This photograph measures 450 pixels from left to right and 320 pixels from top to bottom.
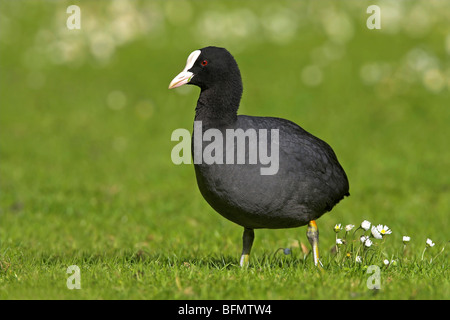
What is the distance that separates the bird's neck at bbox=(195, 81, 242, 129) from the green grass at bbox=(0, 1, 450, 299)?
1.24 metres

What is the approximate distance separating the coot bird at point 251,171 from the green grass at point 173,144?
486 mm

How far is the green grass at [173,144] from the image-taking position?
5551mm

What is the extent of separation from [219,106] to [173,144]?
7.27 meters

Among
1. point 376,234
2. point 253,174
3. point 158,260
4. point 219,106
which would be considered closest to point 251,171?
point 253,174

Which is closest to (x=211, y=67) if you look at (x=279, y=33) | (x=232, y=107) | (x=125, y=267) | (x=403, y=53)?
(x=232, y=107)

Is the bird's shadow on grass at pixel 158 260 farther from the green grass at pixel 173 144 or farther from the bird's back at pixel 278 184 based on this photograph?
the bird's back at pixel 278 184

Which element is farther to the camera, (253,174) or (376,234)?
(376,234)

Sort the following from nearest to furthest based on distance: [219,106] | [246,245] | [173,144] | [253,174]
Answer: [253,174] < [219,106] < [246,245] < [173,144]

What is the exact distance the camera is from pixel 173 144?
13.0 meters

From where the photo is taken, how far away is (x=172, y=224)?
29.9 ft

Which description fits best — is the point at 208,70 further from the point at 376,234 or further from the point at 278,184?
the point at 376,234

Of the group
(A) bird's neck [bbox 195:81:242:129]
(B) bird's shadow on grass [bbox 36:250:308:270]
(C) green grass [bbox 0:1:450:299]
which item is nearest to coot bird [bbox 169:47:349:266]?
(A) bird's neck [bbox 195:81:242:129]

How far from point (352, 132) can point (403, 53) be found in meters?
3.51
